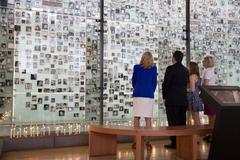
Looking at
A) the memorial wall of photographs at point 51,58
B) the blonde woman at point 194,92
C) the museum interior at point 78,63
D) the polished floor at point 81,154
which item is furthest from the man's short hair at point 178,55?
the memorial wall of photographs at point 51,58

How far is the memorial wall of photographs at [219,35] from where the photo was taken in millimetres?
8195

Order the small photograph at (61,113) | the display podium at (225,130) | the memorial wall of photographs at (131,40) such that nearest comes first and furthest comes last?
the display podium at (225,130)
the small photograph at (61,113)
the memorial wall of photographs at (131,40)

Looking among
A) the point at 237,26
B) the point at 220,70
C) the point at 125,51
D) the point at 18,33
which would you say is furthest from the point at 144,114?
the point at 237,26

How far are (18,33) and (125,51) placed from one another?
2087 mm

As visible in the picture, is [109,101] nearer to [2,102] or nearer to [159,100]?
[159,100]

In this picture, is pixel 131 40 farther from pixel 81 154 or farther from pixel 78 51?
pixel 81 154

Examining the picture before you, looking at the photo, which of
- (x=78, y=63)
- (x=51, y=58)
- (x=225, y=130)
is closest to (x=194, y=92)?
(x=78, y=63)

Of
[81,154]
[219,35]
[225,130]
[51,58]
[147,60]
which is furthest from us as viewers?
[219,35]

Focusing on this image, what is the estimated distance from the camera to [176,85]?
580 centimetres

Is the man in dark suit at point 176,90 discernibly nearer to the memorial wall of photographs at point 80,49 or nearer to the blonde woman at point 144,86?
the blonde woman at point 144,86

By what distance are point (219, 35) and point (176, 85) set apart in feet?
10.6

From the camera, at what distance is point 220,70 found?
334 inches

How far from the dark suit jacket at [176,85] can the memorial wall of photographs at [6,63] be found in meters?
2.53

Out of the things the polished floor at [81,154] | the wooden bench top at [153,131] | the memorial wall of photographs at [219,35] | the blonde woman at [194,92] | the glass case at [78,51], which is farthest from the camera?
the memorial wall of photographs at [219,35]
